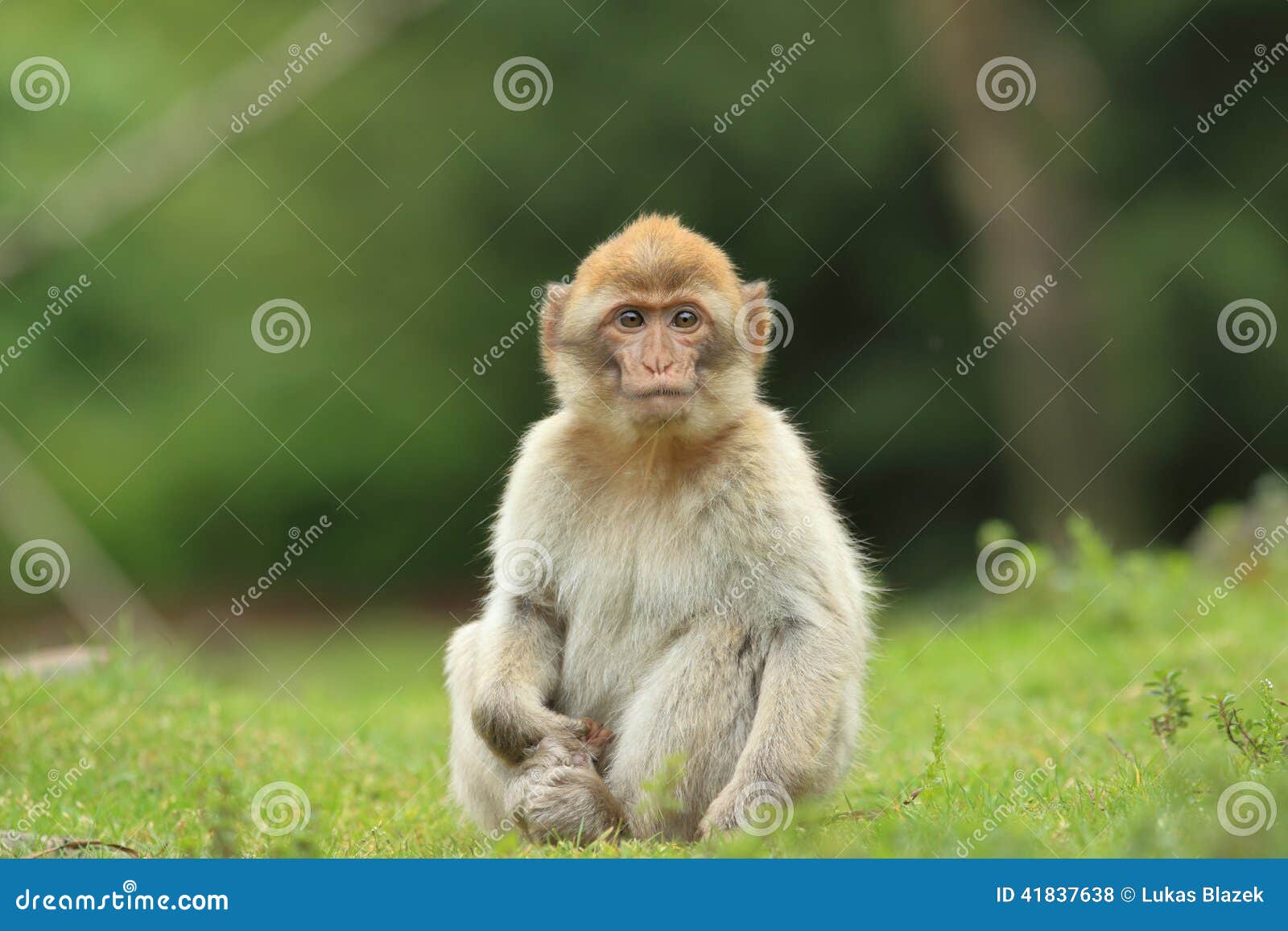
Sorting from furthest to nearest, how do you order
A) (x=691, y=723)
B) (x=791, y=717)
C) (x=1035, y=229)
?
(x=1035, y=229)
(x=691, y=723)
(x=791, y=717)

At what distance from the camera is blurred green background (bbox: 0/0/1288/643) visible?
17.5 meters

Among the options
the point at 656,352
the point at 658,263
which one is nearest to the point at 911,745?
the point at 656,352

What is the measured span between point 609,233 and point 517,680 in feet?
42.8

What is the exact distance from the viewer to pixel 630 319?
647cm

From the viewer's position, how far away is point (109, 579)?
1477 centimetres

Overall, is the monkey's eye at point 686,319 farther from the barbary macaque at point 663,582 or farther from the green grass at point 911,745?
the green grass at point 911,745

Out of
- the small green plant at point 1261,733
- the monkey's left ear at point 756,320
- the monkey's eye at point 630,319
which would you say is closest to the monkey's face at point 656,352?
the monkey's eye at point 630,319

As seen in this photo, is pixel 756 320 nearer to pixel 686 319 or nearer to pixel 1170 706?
pixel 686 319

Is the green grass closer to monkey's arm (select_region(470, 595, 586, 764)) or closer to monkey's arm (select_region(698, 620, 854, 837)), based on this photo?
monkey's arm (select_region(698, 620, 854, 837))

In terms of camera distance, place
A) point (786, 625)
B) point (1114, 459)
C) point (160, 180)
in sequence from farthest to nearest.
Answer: point (1114, 459)
point (160, 180)
point (786, 625)

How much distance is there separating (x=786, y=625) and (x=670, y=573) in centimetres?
53

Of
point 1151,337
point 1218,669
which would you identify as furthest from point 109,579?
point 1151,337

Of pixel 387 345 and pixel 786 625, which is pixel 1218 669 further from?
pixel 387 345

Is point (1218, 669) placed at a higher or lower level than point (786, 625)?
higher
